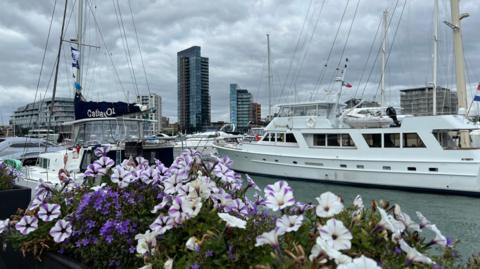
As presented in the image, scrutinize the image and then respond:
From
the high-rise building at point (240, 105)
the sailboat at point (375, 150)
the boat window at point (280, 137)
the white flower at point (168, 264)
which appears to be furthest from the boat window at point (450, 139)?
the high-rise building at point (240, 105)

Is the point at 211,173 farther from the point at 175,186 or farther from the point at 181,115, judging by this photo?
the point at 181,115

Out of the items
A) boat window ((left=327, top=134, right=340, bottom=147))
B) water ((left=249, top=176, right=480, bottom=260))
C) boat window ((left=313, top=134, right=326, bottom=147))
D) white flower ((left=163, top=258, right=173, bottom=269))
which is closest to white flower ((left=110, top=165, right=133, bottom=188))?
white flower ((left=163, top=258, right=173, bottom=269))

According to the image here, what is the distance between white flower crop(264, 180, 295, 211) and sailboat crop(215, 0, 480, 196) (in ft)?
54.0

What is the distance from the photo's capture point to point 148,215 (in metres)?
2.60

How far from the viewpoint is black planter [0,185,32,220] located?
4887mm

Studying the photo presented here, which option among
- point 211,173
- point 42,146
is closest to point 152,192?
point 211,173

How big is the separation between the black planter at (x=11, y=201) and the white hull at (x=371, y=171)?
1562 cm

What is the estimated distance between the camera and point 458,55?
60.4 ft

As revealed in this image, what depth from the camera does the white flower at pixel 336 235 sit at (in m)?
1.55

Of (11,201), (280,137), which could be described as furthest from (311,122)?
(11,201)

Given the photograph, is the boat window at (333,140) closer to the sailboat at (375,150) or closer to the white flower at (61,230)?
the sailboat at (375,150)

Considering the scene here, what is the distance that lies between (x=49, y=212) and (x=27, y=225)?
0.16m

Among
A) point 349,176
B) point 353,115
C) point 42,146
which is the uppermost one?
point 353,115

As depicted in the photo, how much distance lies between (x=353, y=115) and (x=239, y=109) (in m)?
47.8
